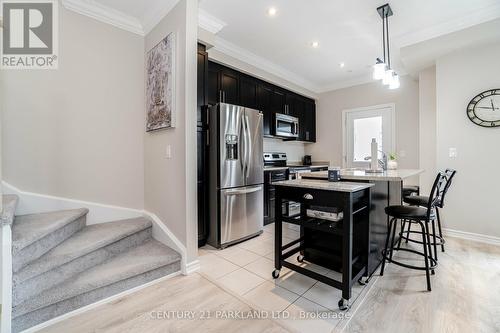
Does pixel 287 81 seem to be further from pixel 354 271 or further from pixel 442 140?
pixel 354 271

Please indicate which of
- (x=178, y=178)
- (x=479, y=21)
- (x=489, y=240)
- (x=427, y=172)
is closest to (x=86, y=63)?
(x=178, y=178)

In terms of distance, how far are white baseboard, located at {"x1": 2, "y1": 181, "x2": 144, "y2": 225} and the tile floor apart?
1062 mm

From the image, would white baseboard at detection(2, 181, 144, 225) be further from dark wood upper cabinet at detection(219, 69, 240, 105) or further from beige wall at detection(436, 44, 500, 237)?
beige wall at detection(436, 44, 500, 237)

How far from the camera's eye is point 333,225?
1.85 m

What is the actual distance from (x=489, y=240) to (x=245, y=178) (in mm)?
3212

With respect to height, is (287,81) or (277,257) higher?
(287,81)

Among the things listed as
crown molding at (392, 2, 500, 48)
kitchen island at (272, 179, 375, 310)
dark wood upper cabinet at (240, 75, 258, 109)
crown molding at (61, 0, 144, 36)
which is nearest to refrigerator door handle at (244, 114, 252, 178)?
dark wood upper cabinet at (240, 75, 258, 109)

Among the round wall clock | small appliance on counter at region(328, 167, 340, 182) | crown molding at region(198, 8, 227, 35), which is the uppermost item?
crown molding at region(198, 8, 227, 35)

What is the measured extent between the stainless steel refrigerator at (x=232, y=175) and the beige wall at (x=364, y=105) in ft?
9.36

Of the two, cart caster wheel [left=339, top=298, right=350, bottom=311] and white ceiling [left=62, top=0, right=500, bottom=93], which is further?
white ceiling [left=62, top=0, right=500, bottom=93]

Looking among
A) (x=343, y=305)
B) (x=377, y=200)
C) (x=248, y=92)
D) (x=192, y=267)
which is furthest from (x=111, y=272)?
(x=248, y=92)

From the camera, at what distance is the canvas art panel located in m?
2.26

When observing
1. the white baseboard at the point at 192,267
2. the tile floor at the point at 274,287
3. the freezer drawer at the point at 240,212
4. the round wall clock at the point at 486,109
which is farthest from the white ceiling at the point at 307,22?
the tile floor at the point at 274,287

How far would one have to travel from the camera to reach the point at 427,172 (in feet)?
11.8
